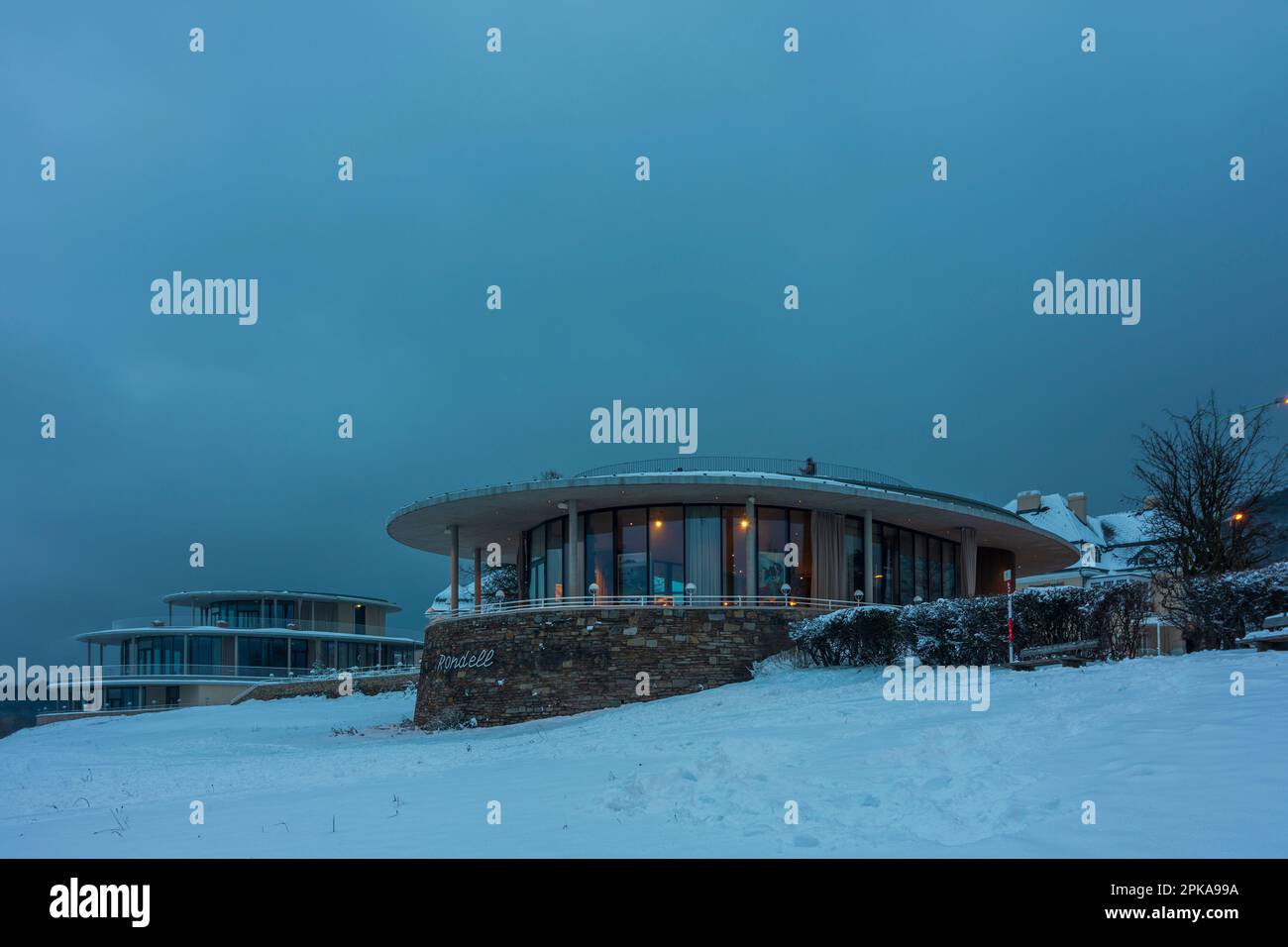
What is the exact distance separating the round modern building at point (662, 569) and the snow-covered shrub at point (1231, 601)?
1049 centimetres

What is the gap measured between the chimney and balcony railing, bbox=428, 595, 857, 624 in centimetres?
3548

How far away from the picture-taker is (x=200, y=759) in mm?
18922

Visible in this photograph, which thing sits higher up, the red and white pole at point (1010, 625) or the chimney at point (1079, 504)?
the chimney at point (1079, 504)

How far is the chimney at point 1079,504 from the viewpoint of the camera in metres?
57.6

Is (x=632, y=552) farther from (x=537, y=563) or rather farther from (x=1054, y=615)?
(x=1054, y=615)

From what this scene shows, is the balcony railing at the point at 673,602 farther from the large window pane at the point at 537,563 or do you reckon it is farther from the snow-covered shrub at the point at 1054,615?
the snow-covered shrub at the point at 1054,615

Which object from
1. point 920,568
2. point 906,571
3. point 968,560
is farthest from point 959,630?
point 968,560

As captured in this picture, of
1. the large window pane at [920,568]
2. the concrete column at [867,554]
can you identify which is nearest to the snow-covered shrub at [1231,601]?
the concrete column at [867,554]

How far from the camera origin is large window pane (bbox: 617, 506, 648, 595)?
2755cm

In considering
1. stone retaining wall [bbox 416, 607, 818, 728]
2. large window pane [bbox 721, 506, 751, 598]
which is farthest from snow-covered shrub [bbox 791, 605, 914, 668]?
large window pane [bbox 721, 506, 751, 598]

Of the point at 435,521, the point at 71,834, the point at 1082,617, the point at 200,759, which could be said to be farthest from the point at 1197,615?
the point at 435,521
